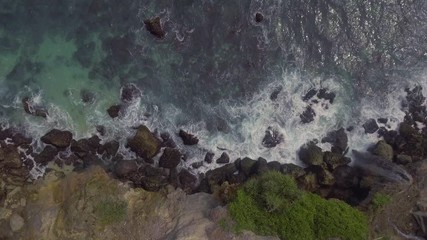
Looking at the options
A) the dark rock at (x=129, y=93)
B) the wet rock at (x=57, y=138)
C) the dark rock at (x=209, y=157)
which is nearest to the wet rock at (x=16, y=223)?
the wet rock at (x=57, y=138)

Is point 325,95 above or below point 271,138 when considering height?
above

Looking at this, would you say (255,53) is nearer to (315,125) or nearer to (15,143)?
(315,125)

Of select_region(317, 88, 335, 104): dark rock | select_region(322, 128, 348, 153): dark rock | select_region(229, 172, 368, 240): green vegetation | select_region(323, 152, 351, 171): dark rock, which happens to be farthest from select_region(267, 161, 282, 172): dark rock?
select_region(317, 88, 335, 104): dark rock

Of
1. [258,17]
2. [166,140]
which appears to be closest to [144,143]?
[166,140]

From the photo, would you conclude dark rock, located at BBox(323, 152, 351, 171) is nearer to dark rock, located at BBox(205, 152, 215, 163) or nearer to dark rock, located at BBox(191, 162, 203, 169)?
dark rock, located at BBox(205, 152, 215, 163)

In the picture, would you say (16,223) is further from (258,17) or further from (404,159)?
(404,159)

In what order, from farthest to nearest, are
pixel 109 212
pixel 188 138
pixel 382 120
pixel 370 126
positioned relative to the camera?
pixel 382 120
pixel 370 126
pixel 188 138
pixel 109 212
